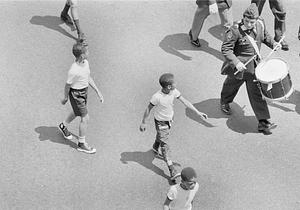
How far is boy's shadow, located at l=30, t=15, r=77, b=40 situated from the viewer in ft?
36.8

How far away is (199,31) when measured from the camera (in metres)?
10.8

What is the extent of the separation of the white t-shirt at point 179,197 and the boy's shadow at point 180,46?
13.9 ft

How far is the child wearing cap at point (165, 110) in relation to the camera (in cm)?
796

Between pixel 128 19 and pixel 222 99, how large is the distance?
2835mm

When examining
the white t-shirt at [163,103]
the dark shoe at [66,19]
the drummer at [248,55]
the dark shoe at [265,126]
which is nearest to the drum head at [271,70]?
the drummer at [248,55]

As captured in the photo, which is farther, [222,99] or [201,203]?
[222,99]

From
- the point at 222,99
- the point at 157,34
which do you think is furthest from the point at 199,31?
the point at 222,99

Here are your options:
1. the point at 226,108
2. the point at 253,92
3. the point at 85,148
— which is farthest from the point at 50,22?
the point at 253,92

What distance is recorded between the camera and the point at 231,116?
380 inches

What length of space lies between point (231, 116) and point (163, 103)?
1.90 metres

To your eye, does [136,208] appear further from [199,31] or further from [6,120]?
[199,31]

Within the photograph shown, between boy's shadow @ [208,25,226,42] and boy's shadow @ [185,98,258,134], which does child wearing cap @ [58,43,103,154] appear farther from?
boy's shadow @ [208,25,226,42]

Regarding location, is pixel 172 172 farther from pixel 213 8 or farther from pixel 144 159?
pixel 213 8

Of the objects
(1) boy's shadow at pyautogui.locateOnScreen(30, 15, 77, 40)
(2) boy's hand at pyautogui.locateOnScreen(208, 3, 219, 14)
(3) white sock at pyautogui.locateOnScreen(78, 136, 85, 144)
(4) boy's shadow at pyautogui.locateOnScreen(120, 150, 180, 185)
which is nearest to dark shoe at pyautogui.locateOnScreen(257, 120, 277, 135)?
(4) boy's shadow at pyautogui.locateOnScreen(120, 150, 180, 185)
